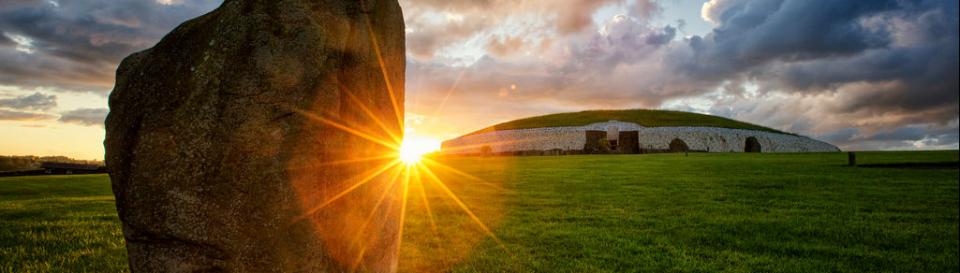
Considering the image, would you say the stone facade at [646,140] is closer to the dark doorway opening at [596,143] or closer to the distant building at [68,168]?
the dark doorway opening at [596,143]

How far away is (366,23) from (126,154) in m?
2.03

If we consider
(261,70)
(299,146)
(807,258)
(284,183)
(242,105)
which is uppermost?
(261,70)

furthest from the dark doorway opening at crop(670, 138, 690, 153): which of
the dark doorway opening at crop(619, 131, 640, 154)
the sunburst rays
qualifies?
the sunburst rays

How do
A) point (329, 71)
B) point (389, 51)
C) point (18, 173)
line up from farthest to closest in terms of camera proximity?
point (18, 173), point (389, 51), point (329, 71)

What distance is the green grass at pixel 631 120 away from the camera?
250ft

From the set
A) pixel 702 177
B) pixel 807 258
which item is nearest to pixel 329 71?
pixel 807 258

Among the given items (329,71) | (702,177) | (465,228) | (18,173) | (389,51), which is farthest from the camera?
(18,173)

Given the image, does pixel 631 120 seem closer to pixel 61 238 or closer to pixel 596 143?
pixel 596 143

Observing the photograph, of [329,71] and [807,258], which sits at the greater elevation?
[329,71]

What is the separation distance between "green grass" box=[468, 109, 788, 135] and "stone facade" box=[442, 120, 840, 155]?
443 centimetres

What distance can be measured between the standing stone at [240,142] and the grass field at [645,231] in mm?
2828

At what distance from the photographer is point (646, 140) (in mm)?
62094

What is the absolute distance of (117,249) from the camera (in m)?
6.88

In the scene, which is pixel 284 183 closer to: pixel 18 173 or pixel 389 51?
pixel 389 51
